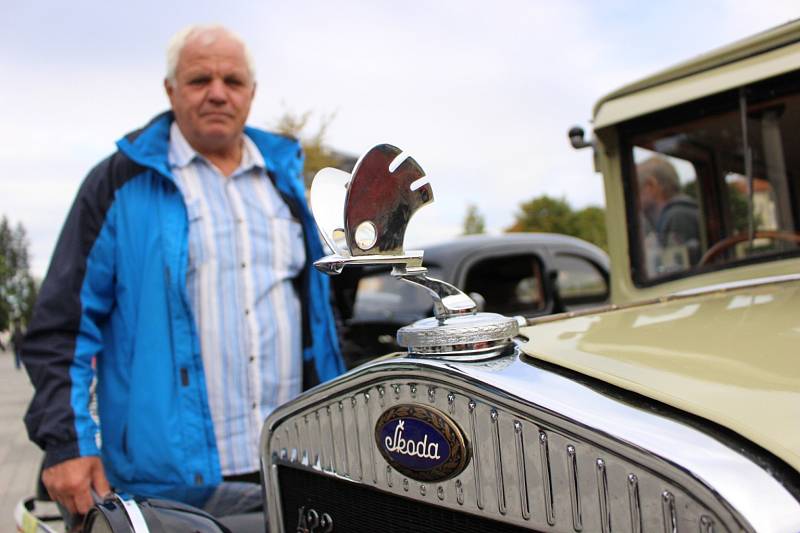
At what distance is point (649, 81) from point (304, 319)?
1.43 meters

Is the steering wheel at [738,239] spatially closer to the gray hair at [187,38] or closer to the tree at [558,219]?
the gray hair at [187,38]

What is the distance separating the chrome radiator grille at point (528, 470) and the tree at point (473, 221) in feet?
112

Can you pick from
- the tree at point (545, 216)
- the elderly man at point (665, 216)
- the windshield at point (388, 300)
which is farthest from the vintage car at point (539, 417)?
the tree at point (545, 216)

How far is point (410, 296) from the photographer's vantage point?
5.38 metres

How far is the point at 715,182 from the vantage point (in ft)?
7.61

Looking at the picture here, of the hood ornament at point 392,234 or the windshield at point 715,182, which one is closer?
the hood ornament at point 392,234

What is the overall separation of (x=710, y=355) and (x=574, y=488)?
428mm

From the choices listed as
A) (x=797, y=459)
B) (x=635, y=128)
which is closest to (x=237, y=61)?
(x=635, y=128)

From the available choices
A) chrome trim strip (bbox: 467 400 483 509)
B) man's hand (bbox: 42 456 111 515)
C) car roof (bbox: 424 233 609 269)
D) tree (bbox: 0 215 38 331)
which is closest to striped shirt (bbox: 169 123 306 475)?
man's hand (bbox: 42 456 111 515)

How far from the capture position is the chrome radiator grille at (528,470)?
89 centimetres

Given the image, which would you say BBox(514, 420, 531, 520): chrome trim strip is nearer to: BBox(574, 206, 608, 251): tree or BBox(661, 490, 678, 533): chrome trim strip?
BBox(661, 490, 678, 533): chrome trim strip

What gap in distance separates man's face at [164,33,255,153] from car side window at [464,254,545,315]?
348 cm

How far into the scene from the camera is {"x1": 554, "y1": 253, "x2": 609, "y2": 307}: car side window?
19.9 feet

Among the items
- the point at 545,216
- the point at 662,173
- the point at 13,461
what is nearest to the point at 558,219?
the point at 545,216
